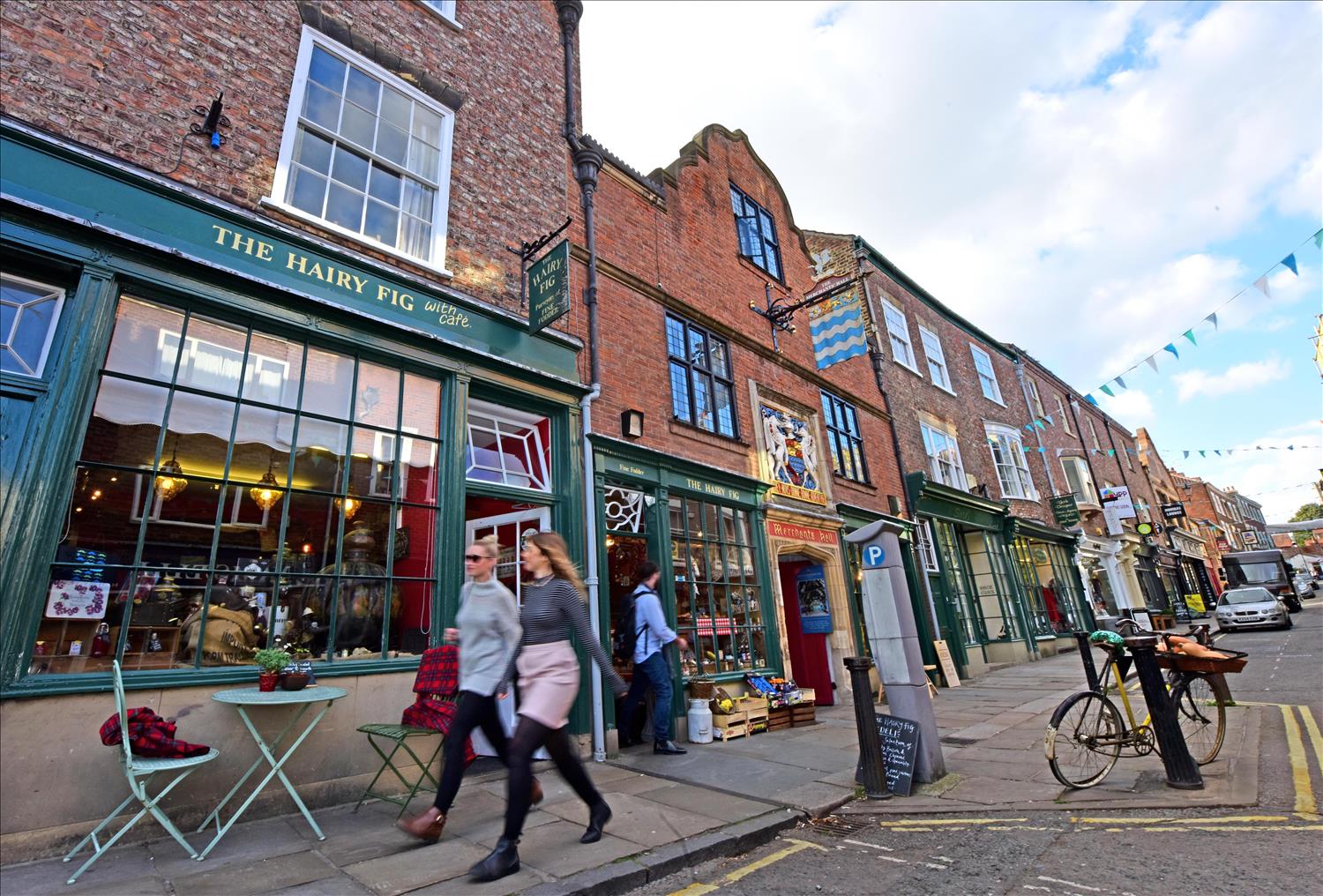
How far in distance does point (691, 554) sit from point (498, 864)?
5703 millimetres

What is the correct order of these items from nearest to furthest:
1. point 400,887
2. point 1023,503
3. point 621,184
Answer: point 400,887 → point 621,184 → point 1023,503

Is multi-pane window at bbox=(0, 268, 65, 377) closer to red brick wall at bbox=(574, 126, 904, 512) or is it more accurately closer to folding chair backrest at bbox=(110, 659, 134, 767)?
folding chair backrest at bbox=(110, 659, 134, 767)

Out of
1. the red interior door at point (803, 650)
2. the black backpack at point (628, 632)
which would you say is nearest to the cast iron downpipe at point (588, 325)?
the black backpack at point (628, 632)

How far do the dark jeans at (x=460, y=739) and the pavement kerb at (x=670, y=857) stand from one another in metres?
0.75

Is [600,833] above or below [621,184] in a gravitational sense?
below

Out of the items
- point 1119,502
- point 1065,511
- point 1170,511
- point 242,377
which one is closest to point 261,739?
point 242,377

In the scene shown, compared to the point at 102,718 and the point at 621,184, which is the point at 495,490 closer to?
the point at 102,718

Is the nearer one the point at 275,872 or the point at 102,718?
the point at 275,872

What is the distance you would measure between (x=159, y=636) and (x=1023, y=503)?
21089 mm

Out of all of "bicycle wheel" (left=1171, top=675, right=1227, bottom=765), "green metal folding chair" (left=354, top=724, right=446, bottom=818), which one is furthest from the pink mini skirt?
"bicycle wheel" (left=1171, top=675, right=1227, bottom=765)

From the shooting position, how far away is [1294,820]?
3723mm

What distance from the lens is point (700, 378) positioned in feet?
33.2

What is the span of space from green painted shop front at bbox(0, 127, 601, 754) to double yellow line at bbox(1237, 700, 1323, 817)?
223 inches

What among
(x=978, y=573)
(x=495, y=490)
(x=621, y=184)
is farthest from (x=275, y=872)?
(x=978, y=573)
